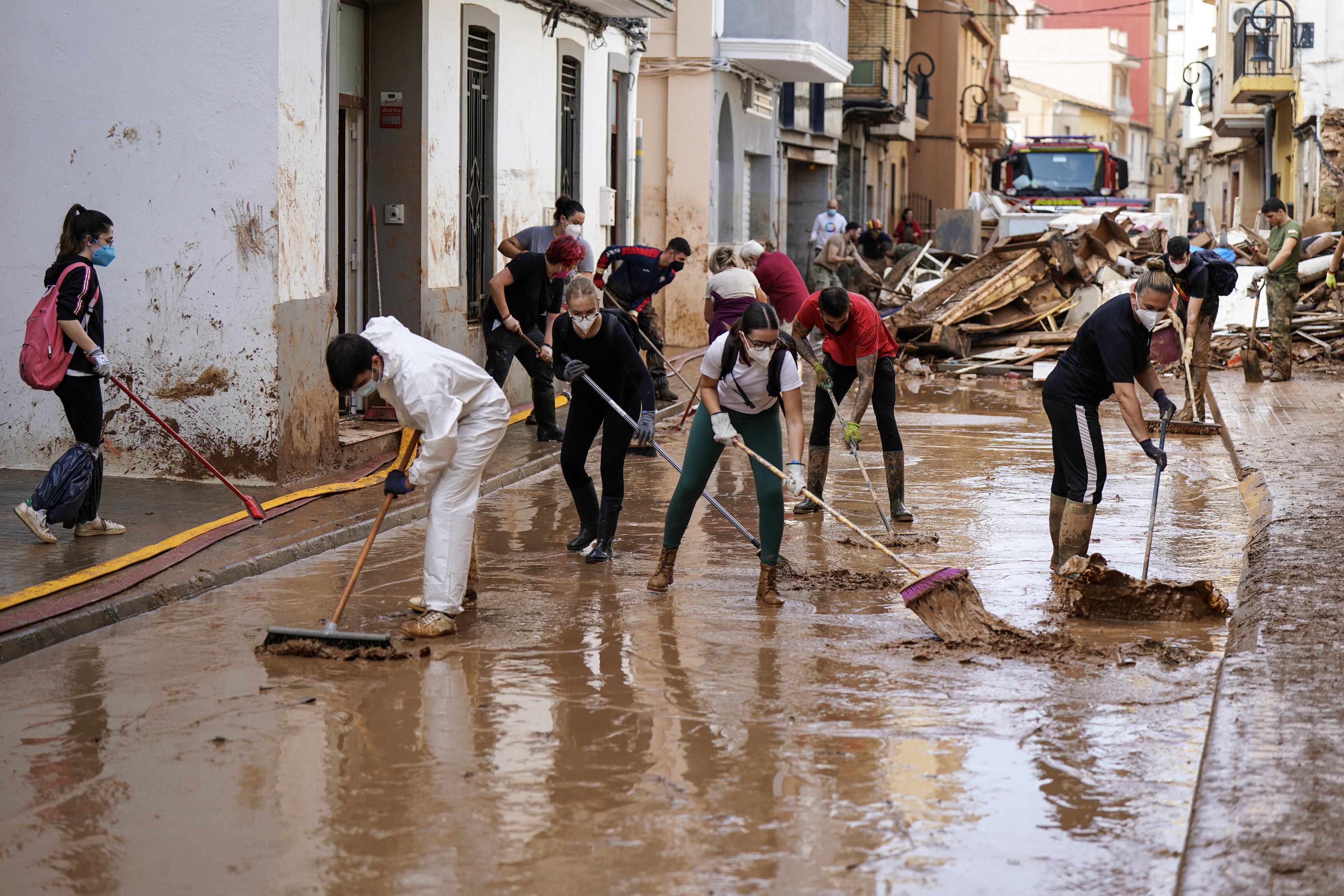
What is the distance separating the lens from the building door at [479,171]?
1340 cm

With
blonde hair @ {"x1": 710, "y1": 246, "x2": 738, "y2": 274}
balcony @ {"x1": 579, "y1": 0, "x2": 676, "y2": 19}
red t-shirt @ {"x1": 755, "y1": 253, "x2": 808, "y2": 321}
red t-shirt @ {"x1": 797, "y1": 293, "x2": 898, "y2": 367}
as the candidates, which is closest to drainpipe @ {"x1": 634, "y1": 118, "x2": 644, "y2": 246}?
balcony @ {"x1": 579, "y1": 0, "x2": 676, "y2": 19}

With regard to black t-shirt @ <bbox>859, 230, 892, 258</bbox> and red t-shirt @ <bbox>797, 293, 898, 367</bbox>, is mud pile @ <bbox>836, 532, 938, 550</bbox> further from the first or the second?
black t-shirt @ <bbox>859, 230, 892, 258</bbox>

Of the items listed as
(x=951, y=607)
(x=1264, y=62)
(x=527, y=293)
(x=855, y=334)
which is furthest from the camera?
(x=1264, y=62)

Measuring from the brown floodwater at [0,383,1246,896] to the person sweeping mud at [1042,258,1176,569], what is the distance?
428 millimetres

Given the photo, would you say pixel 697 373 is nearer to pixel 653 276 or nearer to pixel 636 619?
pixel 653 276

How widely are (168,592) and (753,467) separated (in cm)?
281

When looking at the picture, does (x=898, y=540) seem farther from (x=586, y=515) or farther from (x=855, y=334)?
(x=586, y=515)

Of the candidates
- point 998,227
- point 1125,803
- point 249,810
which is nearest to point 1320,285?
point 998,227

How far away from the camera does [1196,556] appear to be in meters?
8.07

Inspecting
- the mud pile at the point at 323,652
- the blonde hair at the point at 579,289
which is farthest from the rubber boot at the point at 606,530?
the mud pile at the point at 323,652

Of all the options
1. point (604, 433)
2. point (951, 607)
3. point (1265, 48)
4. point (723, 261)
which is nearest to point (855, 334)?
point (604, 433)

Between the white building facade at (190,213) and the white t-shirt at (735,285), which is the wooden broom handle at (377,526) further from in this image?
the white t-shirt at (735,285)

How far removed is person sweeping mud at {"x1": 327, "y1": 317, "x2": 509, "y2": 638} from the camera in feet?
19.8

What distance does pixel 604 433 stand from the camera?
7906 millimetres
